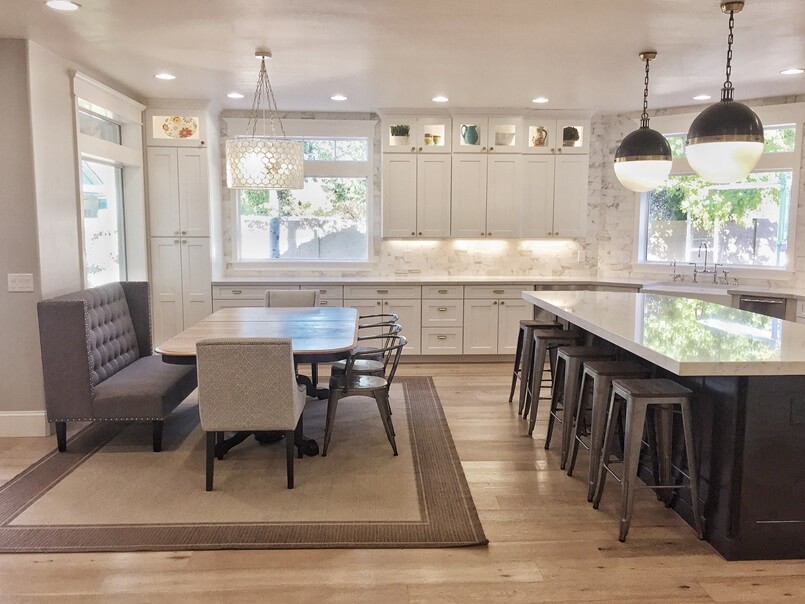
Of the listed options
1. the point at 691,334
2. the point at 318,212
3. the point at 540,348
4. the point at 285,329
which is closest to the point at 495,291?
the point at 318,212

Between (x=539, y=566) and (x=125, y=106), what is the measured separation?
16.2 ft

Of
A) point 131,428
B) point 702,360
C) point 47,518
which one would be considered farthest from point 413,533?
point 131,428

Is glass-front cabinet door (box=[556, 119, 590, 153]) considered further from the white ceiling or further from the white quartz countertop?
the white quartz countertop

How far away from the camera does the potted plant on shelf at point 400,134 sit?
248 inches

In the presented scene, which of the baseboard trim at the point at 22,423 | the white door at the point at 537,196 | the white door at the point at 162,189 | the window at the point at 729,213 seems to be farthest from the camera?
the white door at the point at 537,196

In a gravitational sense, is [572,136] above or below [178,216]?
above

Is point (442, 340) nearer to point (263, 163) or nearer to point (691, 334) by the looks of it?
point (263, 163)

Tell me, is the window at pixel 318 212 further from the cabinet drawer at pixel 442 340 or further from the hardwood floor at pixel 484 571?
the hardwood floor at pixel 484 571

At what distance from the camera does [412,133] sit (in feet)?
20.7

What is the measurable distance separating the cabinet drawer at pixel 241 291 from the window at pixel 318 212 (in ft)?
2.20

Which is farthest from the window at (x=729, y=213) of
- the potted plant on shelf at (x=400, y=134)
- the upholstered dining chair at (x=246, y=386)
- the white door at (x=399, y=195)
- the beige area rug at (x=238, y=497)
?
the upholstered dining chair at (x=246, y=386)

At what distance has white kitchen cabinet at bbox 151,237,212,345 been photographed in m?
6.03

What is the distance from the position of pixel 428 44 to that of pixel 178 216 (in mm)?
3213

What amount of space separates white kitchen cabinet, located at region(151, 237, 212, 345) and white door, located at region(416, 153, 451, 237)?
85.0 inches
